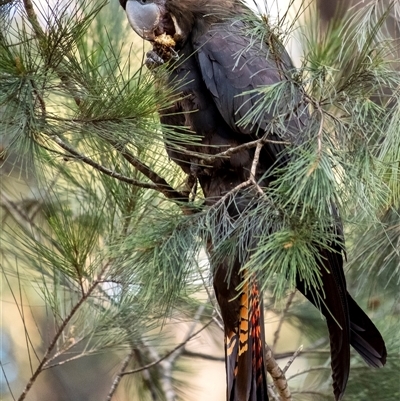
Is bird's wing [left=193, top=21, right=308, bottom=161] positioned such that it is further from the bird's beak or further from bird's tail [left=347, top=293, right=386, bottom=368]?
bird's tail [left=347, top=293, right=386, bottom=368]

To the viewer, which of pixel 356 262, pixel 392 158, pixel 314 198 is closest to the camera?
pixel 314 198

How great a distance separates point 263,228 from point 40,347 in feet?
4.84

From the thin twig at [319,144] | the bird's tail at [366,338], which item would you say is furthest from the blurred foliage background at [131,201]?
the bird's tail at [366,338]

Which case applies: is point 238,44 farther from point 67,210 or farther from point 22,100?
point 22,100

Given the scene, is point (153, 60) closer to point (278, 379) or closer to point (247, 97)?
point (247, 97)

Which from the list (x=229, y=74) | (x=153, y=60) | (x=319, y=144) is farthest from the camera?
(x=229, y=74)

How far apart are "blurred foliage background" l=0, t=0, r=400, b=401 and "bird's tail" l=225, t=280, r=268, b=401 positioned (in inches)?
5.2

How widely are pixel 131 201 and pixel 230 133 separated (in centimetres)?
26

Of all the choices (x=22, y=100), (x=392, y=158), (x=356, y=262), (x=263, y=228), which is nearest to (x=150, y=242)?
(x=263, y=228)

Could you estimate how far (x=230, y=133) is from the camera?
1.57 m

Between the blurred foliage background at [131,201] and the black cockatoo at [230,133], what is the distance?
0.09m

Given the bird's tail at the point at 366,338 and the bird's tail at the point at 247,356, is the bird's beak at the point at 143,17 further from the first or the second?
the bird's tail at the point at 366,338

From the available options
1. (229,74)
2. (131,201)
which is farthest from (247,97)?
(131,201)

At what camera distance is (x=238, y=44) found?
1527 millimetres
